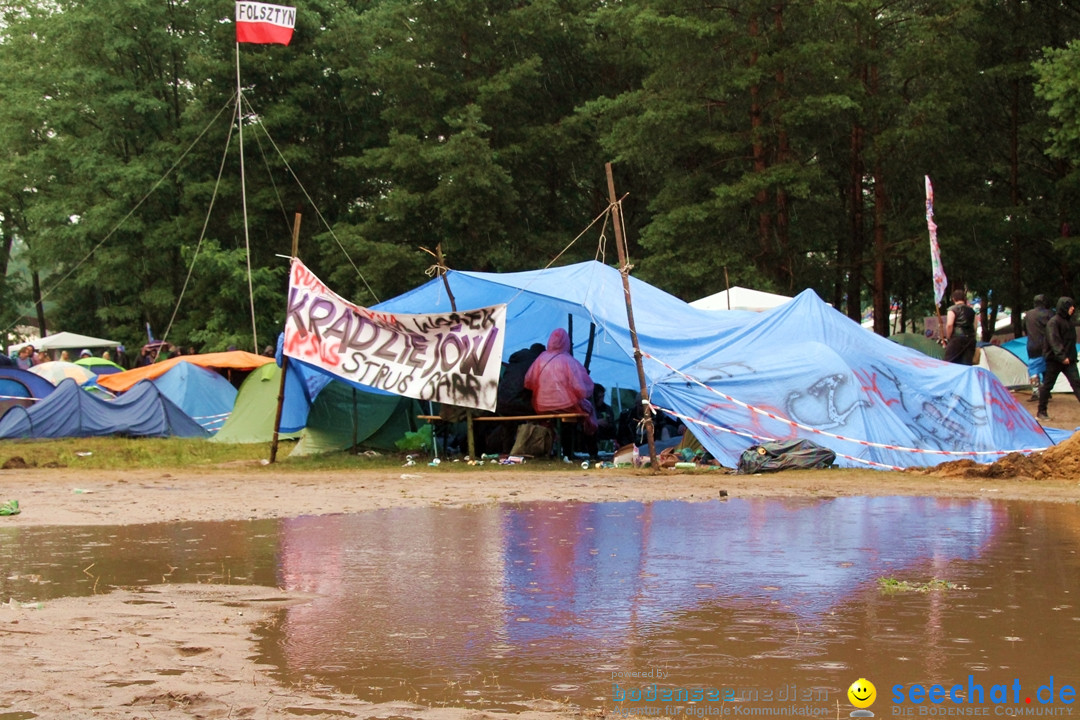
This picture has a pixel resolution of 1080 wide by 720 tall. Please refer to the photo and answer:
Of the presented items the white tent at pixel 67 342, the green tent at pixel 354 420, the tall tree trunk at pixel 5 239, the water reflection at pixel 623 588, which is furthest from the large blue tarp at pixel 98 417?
the tall tree trunk at pixel 5 239

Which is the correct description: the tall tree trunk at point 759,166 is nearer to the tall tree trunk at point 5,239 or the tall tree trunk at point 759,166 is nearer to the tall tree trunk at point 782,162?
the tall tree trunk at point 782,162

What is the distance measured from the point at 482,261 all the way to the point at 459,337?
20.7 meters

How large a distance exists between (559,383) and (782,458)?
10.3 ft

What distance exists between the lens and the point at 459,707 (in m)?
5.06

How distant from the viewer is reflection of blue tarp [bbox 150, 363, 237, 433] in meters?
22.9

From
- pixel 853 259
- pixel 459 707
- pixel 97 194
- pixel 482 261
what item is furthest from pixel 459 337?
pixel 97 194

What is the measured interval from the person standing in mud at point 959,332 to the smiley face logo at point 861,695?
13957 millimetres

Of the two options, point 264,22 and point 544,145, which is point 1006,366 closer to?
point 544,145

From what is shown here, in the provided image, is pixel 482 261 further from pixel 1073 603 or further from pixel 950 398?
pixel 1073 603

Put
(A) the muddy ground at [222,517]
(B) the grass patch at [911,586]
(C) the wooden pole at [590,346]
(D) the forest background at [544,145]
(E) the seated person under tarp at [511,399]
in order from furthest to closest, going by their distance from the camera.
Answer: (D) the forest background at [544,145] < (C) the wooden pole at [590,346] < (E) the seated person under tarp at [511,399] < (B) the grass patch at [911,586] < (A) the muddy ground at [222,517]

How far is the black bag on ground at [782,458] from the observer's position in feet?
45.7

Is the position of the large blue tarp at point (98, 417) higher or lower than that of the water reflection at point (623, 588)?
higher

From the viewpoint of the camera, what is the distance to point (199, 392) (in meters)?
23.1

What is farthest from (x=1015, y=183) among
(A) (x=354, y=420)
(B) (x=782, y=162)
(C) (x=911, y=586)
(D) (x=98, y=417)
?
(C) (x=911, y=586)
